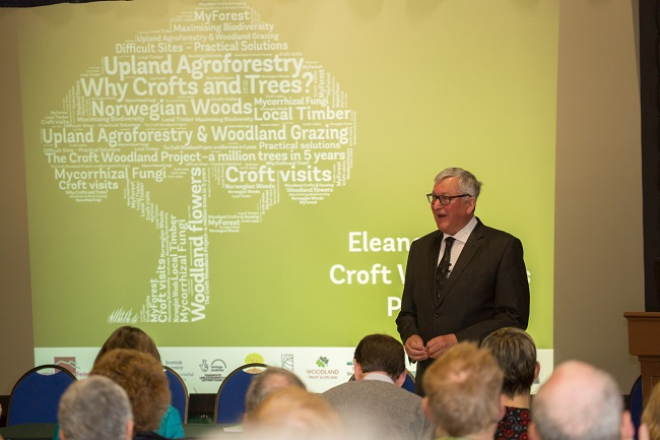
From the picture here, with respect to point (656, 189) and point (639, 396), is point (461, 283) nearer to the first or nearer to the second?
point (639, 396)

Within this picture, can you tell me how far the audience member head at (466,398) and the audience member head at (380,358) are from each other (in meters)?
1.22

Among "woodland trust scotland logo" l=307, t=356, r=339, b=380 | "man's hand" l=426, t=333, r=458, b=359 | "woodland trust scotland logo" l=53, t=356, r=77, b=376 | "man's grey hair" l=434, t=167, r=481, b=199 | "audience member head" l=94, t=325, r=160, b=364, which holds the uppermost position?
"man's grey hair" l=434, t=167, r=481, b=199

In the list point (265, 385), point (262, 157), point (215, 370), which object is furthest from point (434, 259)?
point (215, 370)

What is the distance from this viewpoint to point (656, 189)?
20.5ft

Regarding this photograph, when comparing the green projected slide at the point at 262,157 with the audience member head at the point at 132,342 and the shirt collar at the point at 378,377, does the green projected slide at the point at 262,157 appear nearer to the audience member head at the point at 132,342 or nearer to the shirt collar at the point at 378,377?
the audience member head at the point at 132,342

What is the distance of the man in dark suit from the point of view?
4.56 metres

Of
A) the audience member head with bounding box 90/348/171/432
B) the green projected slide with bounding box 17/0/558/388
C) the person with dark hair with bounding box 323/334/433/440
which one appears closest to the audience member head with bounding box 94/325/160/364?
the person with dark hair with bounding box 323/334/433/440

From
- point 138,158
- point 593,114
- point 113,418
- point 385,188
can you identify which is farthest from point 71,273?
point 113,418

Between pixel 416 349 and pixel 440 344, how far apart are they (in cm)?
15

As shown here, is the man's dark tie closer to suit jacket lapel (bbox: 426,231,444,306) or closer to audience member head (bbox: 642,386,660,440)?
suit jacket lapel (bbox: 426,231,444,306)

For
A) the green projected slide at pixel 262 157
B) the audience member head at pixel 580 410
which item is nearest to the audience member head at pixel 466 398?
the audience member head at pixel 580 410

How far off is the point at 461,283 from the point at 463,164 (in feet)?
6.01

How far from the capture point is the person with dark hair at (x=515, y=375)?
3.36 m

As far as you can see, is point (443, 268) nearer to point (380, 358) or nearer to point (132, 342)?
point (380, 358)
